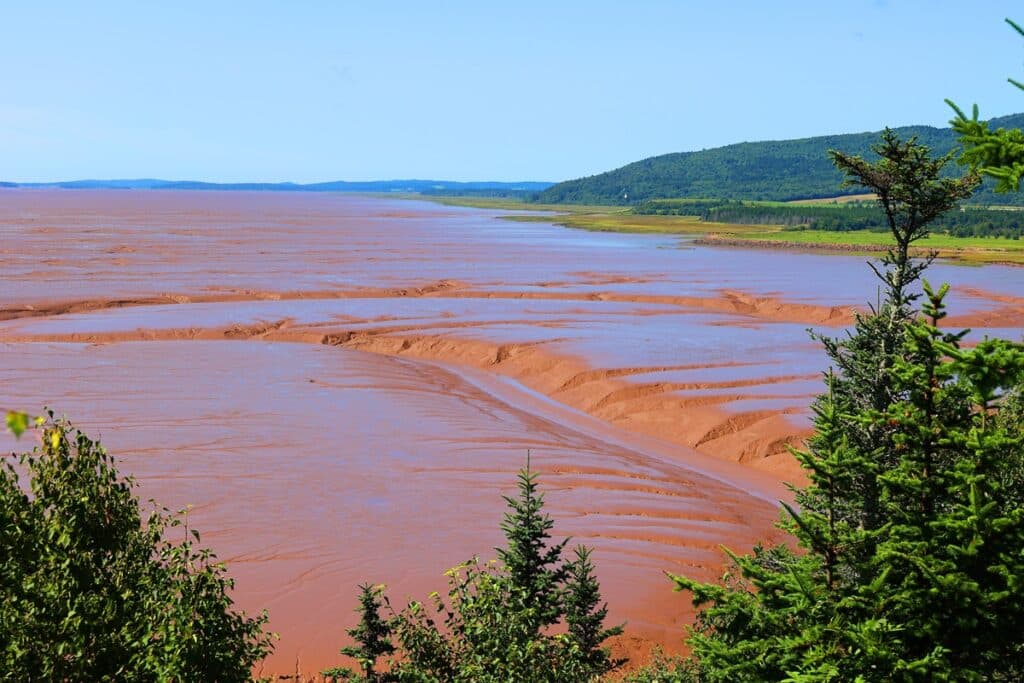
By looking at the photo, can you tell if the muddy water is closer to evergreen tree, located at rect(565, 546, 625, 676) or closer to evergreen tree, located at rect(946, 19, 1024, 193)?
evergreen tree, located at rect(565, 546, 625, 676)

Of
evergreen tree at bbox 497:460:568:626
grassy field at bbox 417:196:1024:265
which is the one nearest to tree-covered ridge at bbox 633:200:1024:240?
grassy field at bbox 417:196:1024:265

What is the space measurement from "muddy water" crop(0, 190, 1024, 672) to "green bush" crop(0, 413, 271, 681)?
27.0 ft

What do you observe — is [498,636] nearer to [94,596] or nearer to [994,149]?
[94,596]

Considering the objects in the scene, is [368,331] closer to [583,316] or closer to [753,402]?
[583,316]

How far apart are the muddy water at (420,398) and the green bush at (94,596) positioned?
8.24m

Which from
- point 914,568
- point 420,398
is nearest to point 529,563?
point 914,568

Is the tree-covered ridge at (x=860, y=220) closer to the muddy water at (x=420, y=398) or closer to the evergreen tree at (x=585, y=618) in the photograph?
the muddy water at (x=420, y=398)

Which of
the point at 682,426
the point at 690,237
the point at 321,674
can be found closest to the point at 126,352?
the point at 682,426

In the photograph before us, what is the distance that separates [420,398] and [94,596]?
3030 centimetres

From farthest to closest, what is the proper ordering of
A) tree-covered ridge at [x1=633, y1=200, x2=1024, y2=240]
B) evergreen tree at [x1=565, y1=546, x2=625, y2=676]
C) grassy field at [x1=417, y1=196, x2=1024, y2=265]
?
tree-covered ridge at [x1=633, y1=200, x2=1024, y2=240], grassy field at [x1=417, y1=196, x2=1024, y2=265], evergreen tree at [x1=565, y1=546, x2=625, y2=676]

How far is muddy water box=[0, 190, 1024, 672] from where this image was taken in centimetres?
2495

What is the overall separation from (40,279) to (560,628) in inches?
2416

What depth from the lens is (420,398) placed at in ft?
134

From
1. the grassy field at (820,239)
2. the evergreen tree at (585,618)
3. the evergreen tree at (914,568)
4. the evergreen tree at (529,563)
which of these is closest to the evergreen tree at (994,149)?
the evergreen tree at (914,568)
